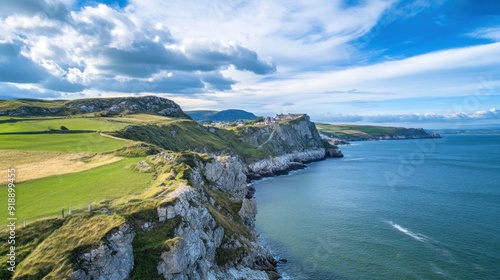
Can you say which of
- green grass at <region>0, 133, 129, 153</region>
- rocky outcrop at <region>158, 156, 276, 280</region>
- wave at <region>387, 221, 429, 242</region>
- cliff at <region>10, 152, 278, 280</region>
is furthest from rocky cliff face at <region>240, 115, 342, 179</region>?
cliff at <region>10, 152, 278, 280</region>

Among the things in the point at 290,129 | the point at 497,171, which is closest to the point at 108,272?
the point at 497,171

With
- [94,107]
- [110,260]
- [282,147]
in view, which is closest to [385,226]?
[110,260]

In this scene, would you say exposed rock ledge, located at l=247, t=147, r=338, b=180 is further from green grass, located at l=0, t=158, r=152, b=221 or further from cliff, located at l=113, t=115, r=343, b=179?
green grass, located at l=0, t=158, r=152, b=221

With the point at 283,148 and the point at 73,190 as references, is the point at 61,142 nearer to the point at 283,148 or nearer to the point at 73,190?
the point at 73,190

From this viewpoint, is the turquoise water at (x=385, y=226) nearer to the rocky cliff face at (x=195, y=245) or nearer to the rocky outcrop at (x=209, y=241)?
the rocky outcrop at (x=209, y=241)

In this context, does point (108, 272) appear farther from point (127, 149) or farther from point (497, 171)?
point (497, 171)

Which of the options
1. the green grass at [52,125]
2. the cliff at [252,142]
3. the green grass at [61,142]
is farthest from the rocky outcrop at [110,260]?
the green grass at [52,125]
